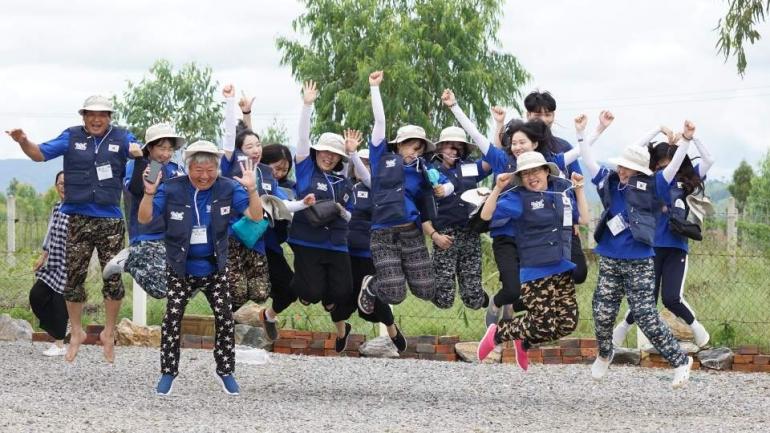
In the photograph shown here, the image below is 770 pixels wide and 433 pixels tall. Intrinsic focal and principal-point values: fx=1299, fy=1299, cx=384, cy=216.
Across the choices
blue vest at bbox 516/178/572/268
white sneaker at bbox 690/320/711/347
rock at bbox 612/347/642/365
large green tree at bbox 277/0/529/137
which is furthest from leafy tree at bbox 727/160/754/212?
blue vest at bbox 516/178/572/268

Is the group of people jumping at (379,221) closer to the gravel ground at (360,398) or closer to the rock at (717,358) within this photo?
the gravel ground at (360,398)

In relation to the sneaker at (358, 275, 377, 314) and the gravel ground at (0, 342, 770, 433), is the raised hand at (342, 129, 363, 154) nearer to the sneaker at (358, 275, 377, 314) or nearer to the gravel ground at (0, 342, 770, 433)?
the sneaker at (358, 275, 377, 314)

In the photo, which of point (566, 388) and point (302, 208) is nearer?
point (302, 208)

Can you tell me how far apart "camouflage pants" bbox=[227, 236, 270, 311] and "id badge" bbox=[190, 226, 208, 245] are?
3.06 feet

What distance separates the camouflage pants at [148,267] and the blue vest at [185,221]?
110 centimetres

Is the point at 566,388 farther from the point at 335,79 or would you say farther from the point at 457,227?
the point at 335,79

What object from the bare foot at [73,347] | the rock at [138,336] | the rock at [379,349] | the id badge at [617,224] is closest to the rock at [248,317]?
the rock at [138,336]

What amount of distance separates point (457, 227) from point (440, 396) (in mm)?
1382

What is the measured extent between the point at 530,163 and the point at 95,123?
3656 millimetres

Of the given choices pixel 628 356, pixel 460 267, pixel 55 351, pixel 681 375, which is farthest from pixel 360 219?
pixel 55 351

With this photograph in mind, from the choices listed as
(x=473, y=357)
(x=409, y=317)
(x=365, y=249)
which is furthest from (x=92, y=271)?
(x=365, y=249)

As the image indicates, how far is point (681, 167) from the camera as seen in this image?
33.7 feet

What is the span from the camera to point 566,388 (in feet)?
36.5

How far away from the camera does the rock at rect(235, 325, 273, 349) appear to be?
44.2 ft
